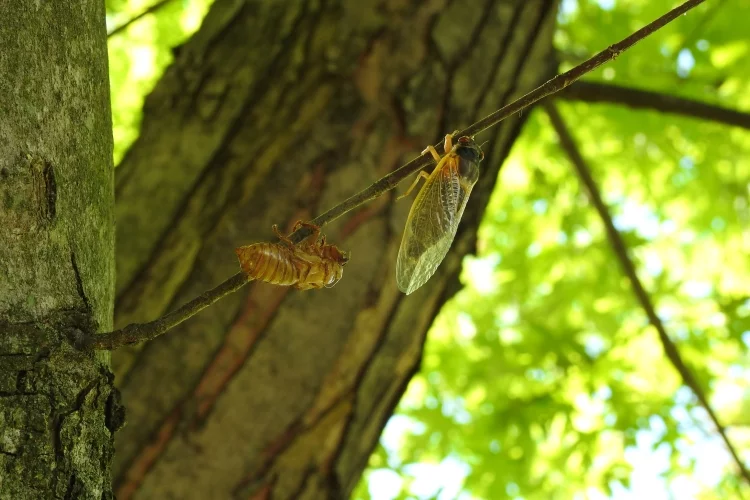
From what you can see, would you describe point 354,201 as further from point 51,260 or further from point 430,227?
point 430,227

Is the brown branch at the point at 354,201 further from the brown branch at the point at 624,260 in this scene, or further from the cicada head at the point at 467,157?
the brown branch at the point at 624,260

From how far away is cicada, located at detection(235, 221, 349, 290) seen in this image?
127cm

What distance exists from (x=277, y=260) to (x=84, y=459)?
0.52m

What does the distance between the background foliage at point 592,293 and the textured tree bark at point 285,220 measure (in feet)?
4.45

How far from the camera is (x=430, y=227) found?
172cm

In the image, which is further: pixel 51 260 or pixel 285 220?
pixel 285 220

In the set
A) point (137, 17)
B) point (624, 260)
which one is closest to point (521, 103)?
point (137, 17)

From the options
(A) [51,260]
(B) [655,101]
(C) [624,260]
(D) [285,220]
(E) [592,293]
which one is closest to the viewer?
(A) [51,260]

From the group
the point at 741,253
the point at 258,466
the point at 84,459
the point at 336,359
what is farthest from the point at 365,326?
the point at 741,253

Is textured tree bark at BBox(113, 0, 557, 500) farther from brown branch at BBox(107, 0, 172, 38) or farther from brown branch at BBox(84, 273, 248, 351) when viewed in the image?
brown branch at BBox(84, 273, 248, 351)

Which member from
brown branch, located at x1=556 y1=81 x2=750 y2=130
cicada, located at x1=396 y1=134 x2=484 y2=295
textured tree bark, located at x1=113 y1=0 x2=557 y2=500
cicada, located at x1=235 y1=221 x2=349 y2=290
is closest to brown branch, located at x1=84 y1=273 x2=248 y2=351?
cicada, located at x1=235 y1=221 x2=349 y2=290

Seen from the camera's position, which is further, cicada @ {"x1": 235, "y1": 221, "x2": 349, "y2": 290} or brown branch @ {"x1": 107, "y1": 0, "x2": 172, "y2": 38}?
brown branch @ {"x1": 107, "y1": 0, "x2": 172, "y2": 38}

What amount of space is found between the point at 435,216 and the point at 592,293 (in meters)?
2.48

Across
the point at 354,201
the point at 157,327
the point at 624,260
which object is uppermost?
the point at 624,260
